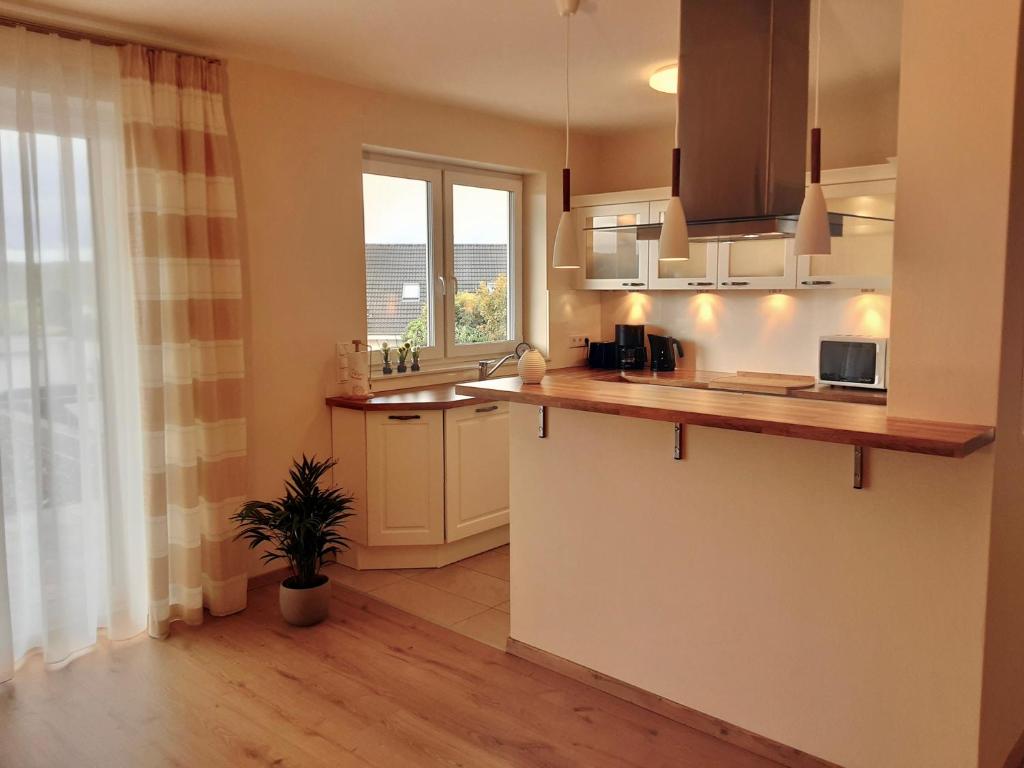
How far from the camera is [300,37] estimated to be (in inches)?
135

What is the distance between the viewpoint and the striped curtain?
10.9ft

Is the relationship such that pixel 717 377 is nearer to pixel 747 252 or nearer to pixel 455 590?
pixel 747 252

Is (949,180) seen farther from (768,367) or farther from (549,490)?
(768,367)

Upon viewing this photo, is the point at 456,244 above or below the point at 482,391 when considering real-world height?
above

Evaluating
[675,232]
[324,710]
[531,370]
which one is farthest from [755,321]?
[324,710]

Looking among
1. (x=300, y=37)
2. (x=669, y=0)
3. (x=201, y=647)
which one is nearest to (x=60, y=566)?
(x=201, y=647)

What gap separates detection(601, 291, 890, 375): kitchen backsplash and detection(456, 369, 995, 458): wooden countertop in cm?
227

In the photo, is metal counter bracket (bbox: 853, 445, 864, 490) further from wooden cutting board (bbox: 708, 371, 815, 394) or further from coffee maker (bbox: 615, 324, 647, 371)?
coffee maker (bbox: 615, 324, 647, 371)

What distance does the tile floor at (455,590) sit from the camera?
3537mm

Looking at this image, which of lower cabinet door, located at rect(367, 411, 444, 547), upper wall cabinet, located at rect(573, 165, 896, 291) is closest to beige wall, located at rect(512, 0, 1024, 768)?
upper wall cabinet, located at rect(573, 165, 896, 291)

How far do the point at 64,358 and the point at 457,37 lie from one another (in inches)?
82.7

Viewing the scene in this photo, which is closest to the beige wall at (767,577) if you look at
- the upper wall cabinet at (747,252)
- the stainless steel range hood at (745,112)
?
the stainless steel range hood at (745,112)

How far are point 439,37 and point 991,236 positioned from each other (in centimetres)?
235

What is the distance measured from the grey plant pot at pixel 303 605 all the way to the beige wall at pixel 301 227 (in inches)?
22.2
